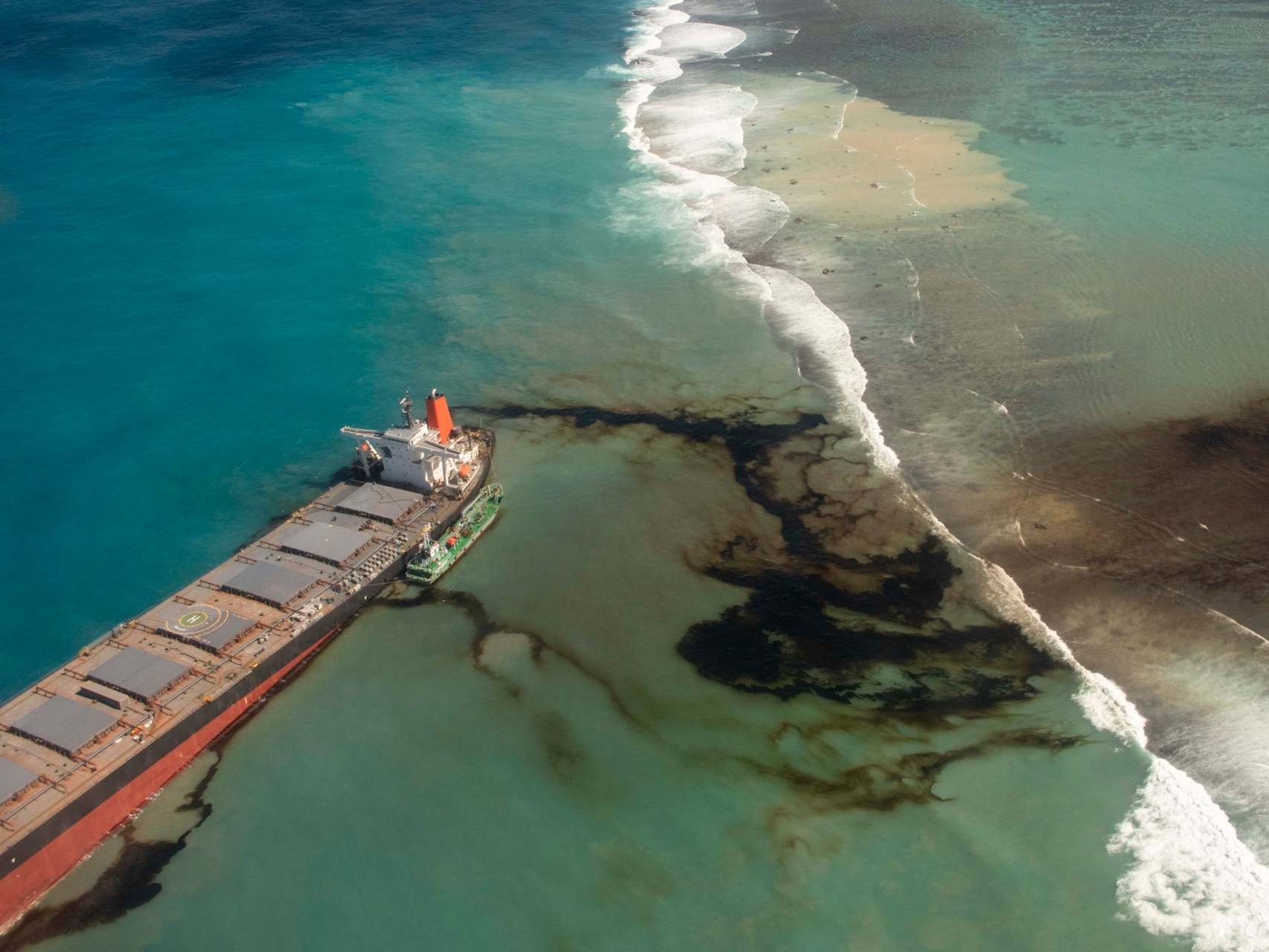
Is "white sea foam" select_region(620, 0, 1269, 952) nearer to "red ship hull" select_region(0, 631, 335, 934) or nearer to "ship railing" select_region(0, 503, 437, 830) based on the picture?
"ship railing" select_region(0, 503, 437, 830)

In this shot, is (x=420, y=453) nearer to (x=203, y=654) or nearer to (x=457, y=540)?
(x=457, y=540)

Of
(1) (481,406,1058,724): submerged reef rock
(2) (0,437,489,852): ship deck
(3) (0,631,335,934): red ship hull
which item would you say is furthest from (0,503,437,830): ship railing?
(1) (481,406,1058,724): submerged reef rock

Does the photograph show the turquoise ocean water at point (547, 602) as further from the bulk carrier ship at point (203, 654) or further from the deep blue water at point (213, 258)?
the bulk carrier ship at point (203, 654)

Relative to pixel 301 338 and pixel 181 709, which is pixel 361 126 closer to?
pixel 301 338

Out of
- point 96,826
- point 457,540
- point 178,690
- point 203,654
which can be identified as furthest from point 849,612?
point 96,826

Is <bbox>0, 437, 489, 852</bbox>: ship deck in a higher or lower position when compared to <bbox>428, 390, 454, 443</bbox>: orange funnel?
lower

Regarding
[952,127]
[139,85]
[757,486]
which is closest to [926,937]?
[757,486]
